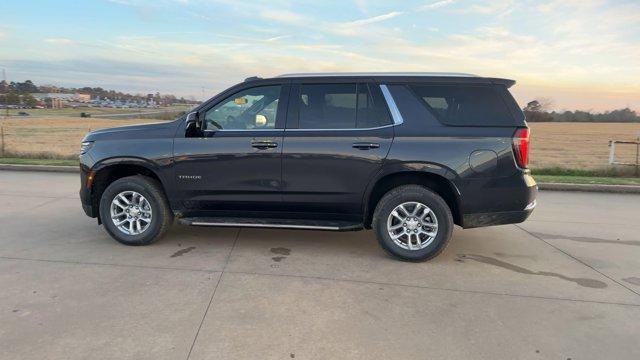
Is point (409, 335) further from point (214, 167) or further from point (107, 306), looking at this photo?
point (214, 167)

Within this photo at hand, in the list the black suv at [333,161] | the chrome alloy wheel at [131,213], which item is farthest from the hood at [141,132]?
the chrome alloy wheel at [131,213]

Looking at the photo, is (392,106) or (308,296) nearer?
(308,296)

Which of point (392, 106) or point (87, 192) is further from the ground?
point (392, 106)

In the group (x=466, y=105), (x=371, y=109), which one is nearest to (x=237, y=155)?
(x=371, y=109)

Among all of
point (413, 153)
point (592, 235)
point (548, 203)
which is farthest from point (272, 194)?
point (548, 203)

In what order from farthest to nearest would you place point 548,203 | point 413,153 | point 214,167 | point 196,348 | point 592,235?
point 548,203
point 592,235
point 214,167
point 413,153
point 196,348

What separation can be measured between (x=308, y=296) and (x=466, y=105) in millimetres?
2510

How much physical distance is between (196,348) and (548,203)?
720 centimetres

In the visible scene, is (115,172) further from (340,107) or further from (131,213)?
(340,107)

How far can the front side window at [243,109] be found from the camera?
5145 millimetres

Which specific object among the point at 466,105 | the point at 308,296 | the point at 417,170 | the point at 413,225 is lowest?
the point at 308,296

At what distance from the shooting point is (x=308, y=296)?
3.98 meters

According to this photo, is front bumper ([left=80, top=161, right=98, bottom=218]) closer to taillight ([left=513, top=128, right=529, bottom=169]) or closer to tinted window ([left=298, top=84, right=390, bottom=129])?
tinted window ([left=298, top=84, right=390, bottom=129])

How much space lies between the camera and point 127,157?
5.21 metres
